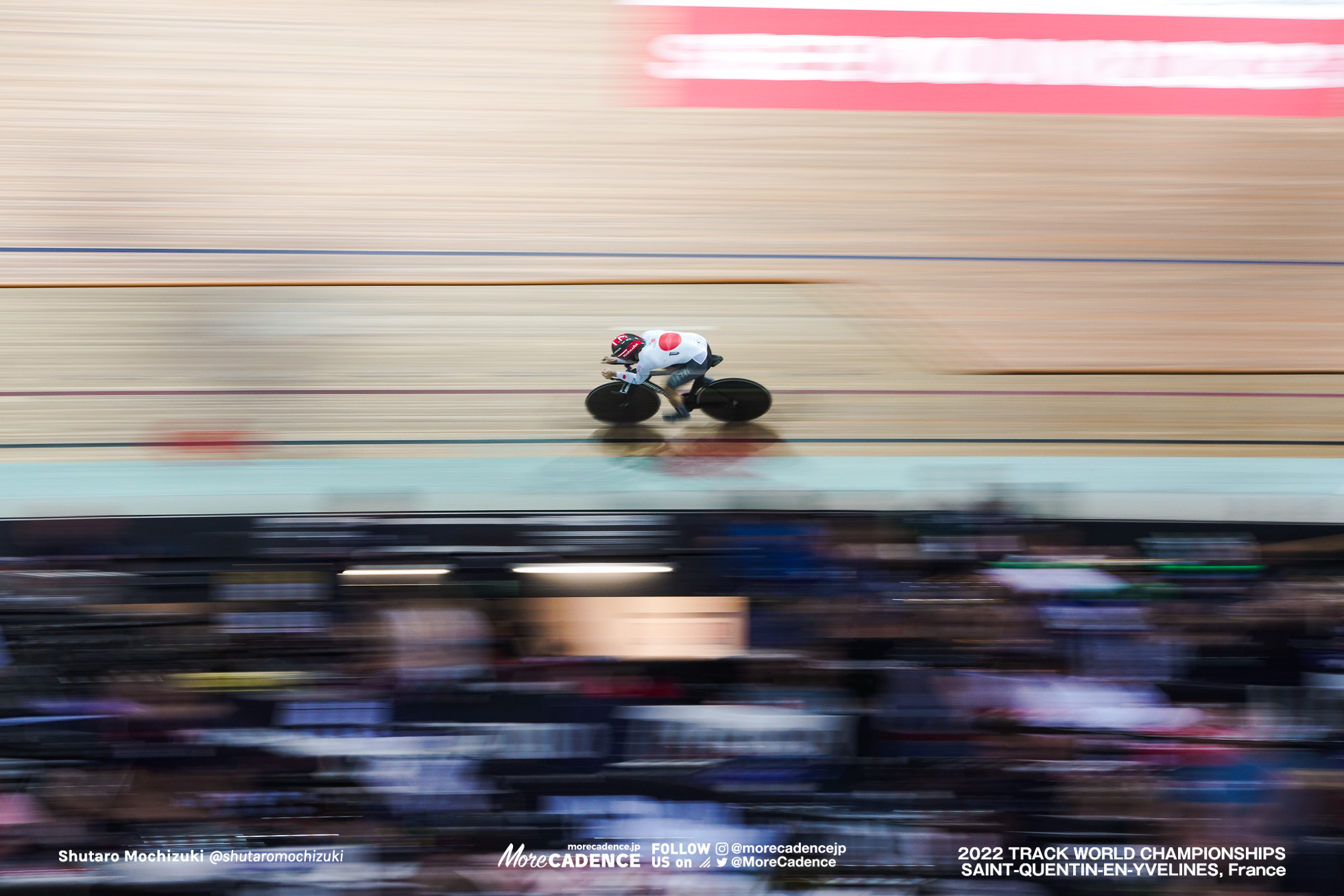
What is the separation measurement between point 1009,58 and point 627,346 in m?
1.07

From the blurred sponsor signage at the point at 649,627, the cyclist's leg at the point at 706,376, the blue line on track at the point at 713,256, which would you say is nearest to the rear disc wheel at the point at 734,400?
the cyclist's leg at the point at 706,376

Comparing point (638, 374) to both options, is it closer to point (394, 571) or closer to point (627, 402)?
point (627, 402)

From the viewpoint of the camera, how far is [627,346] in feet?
5.09

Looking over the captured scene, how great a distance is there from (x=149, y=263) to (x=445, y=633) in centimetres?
104

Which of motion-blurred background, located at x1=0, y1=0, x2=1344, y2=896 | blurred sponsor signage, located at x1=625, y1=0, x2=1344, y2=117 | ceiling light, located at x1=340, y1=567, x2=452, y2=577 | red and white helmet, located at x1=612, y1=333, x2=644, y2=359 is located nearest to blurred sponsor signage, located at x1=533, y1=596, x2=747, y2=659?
motion-blurred background, located at x1=0, y1=0, x2=1344, y2=896

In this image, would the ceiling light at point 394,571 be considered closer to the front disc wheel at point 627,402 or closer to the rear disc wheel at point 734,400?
the front disc wheel at point 627,402

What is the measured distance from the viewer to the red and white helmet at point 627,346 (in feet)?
5.09

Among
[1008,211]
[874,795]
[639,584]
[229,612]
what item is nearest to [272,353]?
[229,612]

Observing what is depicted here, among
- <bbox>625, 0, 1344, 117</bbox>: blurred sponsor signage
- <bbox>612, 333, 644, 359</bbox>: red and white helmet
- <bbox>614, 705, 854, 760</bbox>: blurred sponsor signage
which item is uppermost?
<bbox>625, 0, 1344, 117</bbox>: blurred sponsor signage

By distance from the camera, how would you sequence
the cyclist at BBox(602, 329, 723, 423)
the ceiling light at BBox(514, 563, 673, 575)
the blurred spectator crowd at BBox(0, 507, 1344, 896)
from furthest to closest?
1. the cyclist at BBox(602, 329, 723, 423)
2. the ceiling light at BBox(514, 563, 673, 575)
3. the blurred spectator crowd at BBox(0, 507, 1344, 896)

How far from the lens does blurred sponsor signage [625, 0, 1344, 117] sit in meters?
1.58

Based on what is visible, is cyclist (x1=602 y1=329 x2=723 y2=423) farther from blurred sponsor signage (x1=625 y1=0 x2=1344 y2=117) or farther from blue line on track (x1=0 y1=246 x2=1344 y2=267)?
blurred sponsor signage (x1=625 y1=0 x2=1344 y2=117)

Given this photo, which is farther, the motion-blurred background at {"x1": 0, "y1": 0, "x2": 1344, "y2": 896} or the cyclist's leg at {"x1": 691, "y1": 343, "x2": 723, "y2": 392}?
the cyclist's leg at {"x1": 691, "y1": 343, "x2": 723, "y2": 392}

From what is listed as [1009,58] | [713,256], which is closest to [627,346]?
[713,256]
